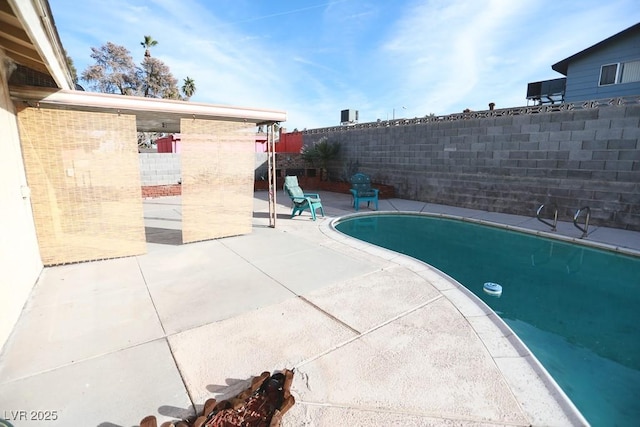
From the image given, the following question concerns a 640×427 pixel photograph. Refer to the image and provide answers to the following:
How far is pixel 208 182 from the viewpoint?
17.9 feet

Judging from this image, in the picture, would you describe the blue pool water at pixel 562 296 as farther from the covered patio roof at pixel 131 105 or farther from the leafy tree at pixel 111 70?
the leafy tree at pixel 111 70

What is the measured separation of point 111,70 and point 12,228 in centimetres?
2499

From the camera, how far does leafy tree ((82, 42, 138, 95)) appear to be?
2155 cm

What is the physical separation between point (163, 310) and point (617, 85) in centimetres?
1447

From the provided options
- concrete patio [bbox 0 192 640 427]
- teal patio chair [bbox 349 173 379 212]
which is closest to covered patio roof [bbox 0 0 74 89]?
concrete patio [bbox 0 192 640 427]

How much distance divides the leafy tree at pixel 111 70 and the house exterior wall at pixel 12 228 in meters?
23.4

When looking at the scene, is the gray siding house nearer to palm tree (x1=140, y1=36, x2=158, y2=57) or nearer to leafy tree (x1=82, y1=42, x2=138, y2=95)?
leafy tree (x1=82, y1=42, x2=138, y2=95)

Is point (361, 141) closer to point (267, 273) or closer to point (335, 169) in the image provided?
point (335, 169)

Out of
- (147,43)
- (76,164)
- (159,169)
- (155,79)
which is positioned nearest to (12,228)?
(76,164)

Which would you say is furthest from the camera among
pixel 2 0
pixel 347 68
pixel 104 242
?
pixel 347 68

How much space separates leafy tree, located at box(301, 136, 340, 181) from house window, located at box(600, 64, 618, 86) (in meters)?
9.73

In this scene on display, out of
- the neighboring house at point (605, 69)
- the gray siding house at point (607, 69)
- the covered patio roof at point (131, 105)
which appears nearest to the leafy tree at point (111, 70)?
the covered patio roof at point (131, 105)

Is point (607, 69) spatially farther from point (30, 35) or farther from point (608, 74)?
point (30, 35)

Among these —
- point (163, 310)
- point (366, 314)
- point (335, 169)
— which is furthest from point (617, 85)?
point (163, 310)
